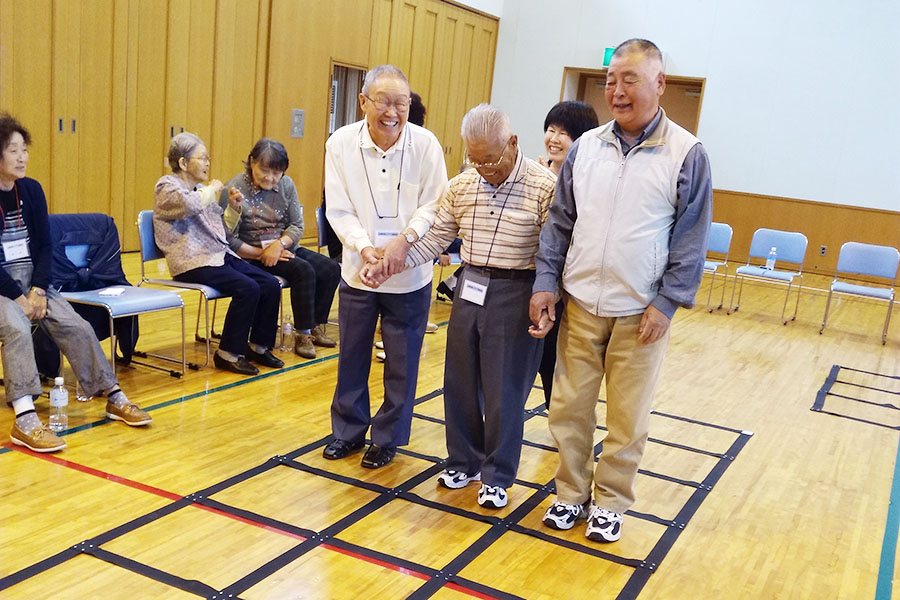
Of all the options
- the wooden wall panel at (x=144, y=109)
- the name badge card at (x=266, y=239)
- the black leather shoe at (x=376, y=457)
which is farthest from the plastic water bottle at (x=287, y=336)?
the wooden wall panel at (x=144, y=109)

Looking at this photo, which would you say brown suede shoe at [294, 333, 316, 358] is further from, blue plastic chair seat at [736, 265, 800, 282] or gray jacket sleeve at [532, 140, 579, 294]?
blue plastic chair seat at [736, 265, 800, 282]

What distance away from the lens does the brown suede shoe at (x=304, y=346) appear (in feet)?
16.6

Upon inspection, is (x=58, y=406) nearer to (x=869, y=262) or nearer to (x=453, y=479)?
(x=453, y=479)

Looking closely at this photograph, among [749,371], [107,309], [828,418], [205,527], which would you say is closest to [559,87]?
[749,371]

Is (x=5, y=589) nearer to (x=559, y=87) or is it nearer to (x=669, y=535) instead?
(x=669, y=535)

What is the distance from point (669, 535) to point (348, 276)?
1539 mm

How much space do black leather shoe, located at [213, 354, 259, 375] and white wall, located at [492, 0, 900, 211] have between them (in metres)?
9.02

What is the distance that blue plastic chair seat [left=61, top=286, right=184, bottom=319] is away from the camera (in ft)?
13.0

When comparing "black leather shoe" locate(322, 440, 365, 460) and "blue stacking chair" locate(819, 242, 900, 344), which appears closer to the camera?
"black leather shoe" locate(322, 440, 365, 460)

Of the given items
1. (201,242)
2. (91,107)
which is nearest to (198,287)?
(201,242)

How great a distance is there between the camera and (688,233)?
2.71m

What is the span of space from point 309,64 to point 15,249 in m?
6.48

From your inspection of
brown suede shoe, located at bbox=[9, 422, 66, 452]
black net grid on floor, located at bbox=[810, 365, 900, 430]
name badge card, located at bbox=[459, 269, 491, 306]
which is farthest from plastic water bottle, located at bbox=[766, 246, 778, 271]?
brown suede shoe, located at bbox=[9, 422, 66, 452]

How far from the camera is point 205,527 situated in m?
2.81
